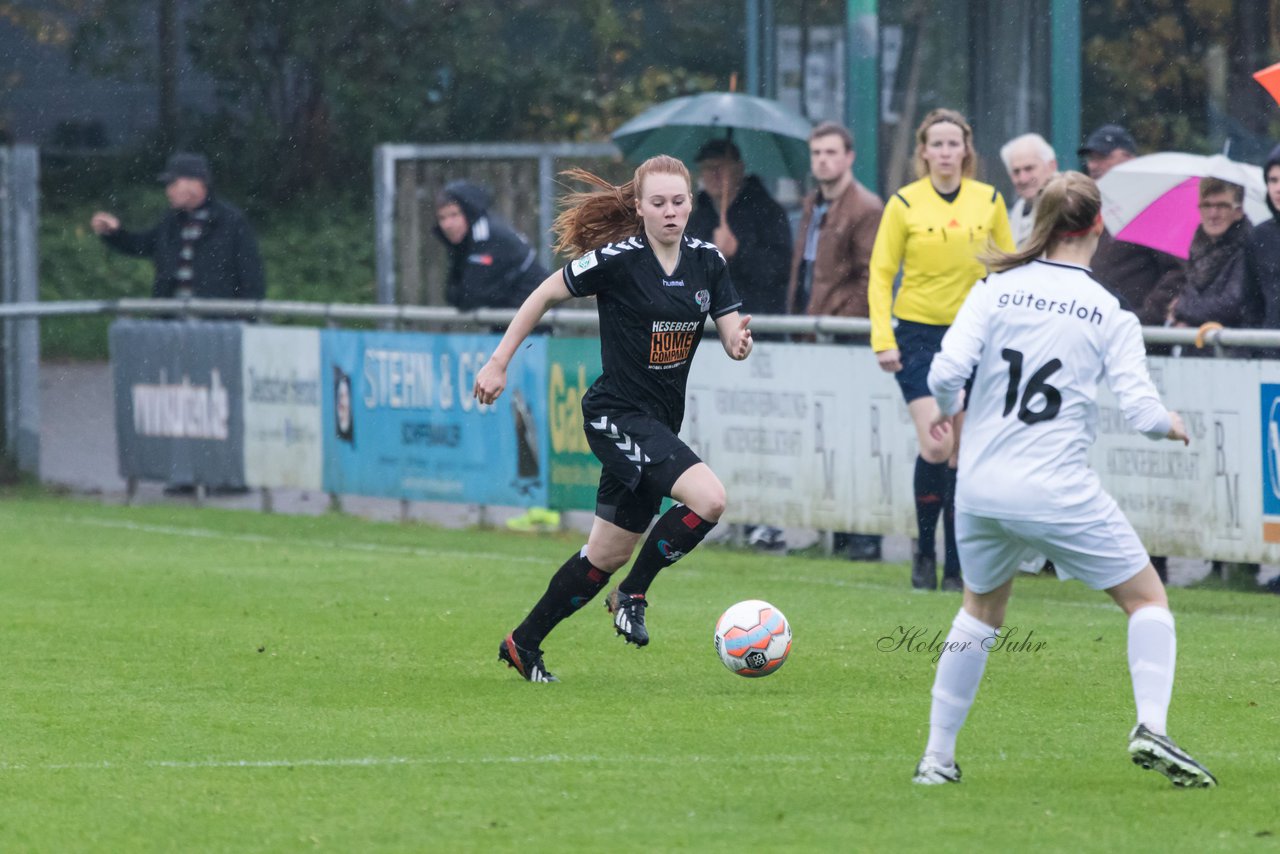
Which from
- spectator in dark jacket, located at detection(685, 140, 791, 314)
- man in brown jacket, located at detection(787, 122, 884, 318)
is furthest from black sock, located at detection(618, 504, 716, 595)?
spectator in dark jacket, located at detection(685, 140, 791, 314)

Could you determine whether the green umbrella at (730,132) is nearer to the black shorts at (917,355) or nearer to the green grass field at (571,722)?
the green grass field at (571,722)

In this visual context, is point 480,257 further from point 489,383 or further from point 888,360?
point 489,383

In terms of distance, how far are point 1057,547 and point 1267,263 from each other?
566 centimetres

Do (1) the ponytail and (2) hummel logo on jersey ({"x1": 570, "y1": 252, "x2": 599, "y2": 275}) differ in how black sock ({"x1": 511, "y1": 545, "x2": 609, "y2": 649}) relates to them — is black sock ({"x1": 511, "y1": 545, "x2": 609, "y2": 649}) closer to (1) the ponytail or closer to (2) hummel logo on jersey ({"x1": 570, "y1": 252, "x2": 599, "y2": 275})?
(2) hummel logo on jersey ({"x1": 570, "y1": 252, "x2": 599, "y2": 275})

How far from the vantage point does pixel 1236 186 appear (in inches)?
459

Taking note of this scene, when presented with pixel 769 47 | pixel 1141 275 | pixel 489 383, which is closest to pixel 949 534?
pixel 1141 275

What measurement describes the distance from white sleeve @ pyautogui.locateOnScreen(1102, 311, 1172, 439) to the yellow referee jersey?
175 inches

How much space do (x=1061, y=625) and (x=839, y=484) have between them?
286 centimetres

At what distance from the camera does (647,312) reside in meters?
8.20

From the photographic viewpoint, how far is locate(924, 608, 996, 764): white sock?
6215 mm

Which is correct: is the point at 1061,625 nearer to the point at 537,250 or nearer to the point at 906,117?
the point at 906,117

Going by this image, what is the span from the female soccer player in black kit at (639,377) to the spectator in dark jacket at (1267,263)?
13.4 feet

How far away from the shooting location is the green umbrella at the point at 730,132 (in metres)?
14.5

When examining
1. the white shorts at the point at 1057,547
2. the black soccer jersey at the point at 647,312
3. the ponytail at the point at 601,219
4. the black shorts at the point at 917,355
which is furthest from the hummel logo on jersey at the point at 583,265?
the black shorts at the point at 917,355
